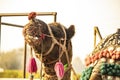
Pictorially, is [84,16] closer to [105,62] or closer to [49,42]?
[49,42]

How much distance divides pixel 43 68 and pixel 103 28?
17.1 inches

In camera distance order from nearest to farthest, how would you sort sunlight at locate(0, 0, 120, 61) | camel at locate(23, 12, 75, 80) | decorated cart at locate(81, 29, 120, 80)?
decorated cart at locate(81, 29, 120, 80)
camel at locate(23, 12, 75, 80)
sunlight at locate(0, 0, 120, 61)

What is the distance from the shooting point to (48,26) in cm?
89

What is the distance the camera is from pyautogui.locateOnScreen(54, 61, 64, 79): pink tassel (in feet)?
2.83

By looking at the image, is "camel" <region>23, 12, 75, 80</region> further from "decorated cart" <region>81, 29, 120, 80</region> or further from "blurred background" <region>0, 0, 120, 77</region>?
"blurred background" <region>0, 0, 120, 77</region>

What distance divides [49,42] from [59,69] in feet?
0.26

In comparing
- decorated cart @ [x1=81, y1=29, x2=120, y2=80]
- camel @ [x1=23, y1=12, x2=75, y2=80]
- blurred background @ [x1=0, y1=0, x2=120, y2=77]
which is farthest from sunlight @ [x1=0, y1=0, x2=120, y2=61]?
decorated cart @ [x1=81, y1=29, x2=120, y2=80]

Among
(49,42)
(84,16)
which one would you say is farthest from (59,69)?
(84,16)

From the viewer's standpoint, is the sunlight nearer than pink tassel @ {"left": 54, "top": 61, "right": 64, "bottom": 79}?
No

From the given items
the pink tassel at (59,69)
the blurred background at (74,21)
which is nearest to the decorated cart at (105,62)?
the pink tassel at (59,69)

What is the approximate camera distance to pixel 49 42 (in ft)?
2.91

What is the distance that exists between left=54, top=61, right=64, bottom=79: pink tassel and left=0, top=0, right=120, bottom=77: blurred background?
1.19 feet

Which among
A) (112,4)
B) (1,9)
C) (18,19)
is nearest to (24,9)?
(18,19)

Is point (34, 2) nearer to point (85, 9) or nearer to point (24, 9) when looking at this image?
point (24, 9)
